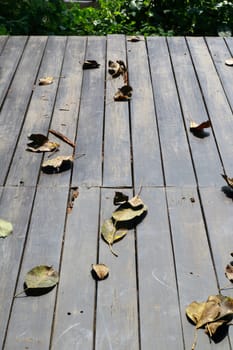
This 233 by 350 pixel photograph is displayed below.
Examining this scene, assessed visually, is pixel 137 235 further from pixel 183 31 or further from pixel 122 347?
pixel 183 31

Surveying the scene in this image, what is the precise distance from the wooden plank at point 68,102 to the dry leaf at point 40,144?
0.04 metres

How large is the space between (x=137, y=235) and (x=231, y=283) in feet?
1.26

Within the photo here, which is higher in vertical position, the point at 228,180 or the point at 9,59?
the point at 9,59

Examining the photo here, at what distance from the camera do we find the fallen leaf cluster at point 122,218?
198 centimetres

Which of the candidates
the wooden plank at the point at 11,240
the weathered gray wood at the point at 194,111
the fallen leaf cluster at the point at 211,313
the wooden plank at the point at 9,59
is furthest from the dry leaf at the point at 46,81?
the fallen leaf cluster at the point at 211,313

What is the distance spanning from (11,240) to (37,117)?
1.01 metres

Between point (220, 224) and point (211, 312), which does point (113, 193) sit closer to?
point (220, 224)

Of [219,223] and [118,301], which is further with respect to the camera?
[219,223]

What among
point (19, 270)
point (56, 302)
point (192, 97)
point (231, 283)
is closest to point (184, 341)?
point (231, 283)

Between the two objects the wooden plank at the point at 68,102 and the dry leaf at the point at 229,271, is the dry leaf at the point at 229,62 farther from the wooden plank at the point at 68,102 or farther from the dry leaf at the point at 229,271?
the dry leaf at the point at 229,271

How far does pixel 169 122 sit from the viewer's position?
2.76m

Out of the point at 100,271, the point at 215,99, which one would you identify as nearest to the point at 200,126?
the point at 215,99

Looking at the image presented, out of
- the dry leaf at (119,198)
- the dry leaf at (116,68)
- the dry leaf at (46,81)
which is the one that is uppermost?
the dry leaf at (116,68)

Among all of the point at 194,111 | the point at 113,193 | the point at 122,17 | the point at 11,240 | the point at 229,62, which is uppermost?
the point at 122,17
